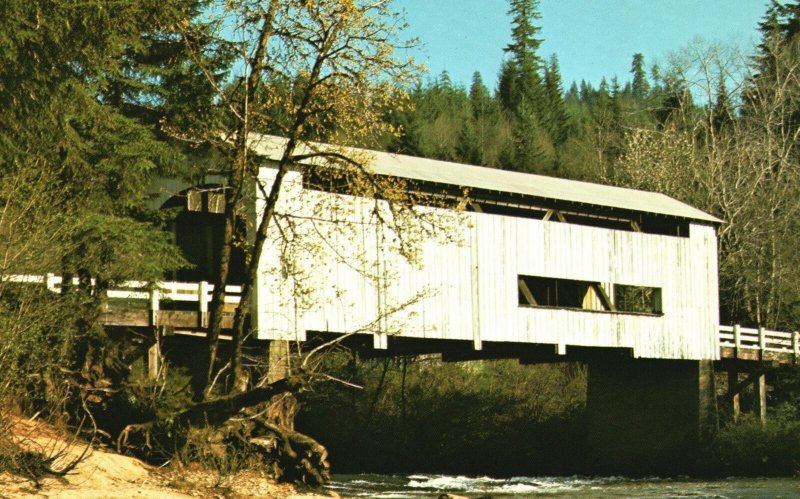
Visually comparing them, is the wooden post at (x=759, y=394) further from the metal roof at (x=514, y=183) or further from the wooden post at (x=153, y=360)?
the wooden post at (x=153, y=360)

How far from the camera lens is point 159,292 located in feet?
67.6

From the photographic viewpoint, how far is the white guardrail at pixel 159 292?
1953 centimetres

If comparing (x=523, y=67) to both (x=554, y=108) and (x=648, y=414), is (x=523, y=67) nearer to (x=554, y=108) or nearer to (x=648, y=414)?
(x=554, y=108)

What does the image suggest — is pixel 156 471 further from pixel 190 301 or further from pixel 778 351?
pixel 778 351

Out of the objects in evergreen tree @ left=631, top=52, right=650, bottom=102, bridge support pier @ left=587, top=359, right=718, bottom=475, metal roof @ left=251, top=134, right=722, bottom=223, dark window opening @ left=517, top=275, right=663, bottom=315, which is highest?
evergreen tree @ left=631, top=52, right=650, bottom=102

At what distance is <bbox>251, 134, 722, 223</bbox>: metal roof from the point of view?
2425 cm

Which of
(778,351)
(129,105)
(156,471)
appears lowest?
Result: (156,471)

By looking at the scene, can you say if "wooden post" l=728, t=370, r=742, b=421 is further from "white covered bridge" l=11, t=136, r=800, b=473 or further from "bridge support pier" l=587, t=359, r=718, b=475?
"bridge support pier" l=587, t=359, r=718, b=475

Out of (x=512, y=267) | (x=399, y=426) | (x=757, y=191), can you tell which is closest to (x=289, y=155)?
(x=512, y=267)

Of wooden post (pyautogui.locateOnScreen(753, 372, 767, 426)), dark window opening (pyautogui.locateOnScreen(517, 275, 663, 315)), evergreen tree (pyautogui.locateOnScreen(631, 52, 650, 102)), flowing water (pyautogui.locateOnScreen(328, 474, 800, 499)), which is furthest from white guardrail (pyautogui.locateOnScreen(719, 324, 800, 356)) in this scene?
evergreen tree (pyautogui.locateOnScreen(631, 52, 650, 102))

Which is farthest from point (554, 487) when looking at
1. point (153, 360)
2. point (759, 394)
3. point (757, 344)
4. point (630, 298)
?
point (153, 360)

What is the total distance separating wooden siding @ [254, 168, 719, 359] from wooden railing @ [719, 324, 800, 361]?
2.47 feet

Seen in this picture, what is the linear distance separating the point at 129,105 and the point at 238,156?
442cm

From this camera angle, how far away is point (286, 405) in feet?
72.9
